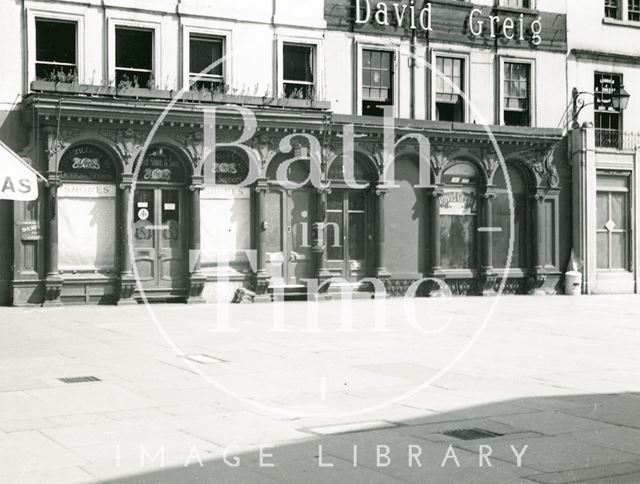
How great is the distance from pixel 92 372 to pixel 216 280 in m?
12.3

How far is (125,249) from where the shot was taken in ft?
75.7

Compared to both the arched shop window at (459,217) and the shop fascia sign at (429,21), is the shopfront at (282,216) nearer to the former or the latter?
the arched shop window at (459,217)

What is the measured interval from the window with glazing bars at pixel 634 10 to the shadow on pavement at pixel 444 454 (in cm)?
2427

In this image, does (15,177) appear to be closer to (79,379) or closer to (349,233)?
(79,379)

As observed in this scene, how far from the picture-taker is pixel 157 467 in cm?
722

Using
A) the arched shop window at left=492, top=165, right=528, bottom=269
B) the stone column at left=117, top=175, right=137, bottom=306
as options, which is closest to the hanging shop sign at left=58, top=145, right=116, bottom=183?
the stone column at left=117, top=175, right=137, bottom=306

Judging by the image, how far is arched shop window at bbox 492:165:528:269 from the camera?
28734 mm

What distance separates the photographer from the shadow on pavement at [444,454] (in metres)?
7.02

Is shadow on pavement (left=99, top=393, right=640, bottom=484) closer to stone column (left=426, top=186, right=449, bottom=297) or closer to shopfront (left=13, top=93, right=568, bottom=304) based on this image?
shopfront (left=13, top=93, right=568, bottom=304)

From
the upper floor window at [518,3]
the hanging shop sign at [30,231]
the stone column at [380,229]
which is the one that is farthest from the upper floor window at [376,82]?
the hanging shop sign at [30,231]

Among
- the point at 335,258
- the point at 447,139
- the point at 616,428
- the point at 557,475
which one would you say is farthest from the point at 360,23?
the point at 557,475

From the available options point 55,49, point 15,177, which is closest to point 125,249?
point 55,49

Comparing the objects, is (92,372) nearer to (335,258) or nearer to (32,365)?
(32,365)

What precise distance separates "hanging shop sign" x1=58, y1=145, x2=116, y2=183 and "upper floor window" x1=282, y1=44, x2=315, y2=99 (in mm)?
5311
